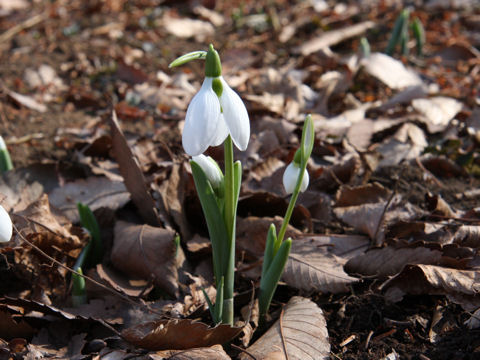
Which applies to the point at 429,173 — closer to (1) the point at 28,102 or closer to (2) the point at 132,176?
(2) the point at 132,176

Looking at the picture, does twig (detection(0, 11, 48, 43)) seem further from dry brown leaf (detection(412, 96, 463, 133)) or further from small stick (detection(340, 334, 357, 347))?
small stick (detection(340, 334, 357, 347))

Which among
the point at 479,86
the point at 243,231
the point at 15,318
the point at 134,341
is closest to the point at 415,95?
the point at 479,86

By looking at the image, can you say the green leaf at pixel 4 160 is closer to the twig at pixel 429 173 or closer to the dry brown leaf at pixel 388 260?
the dry brown leaf at pixel 388 260

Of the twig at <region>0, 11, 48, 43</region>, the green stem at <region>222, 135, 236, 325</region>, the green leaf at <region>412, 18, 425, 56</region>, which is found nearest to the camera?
Result: the green stem at <region>222, 135, 236, 325</region>

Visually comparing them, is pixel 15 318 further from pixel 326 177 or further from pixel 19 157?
pixel 326 177

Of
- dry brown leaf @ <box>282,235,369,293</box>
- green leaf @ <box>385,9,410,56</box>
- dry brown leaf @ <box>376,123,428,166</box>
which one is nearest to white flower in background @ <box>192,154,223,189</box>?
dry brown leaf @ <box>282,235,369,293</box>
